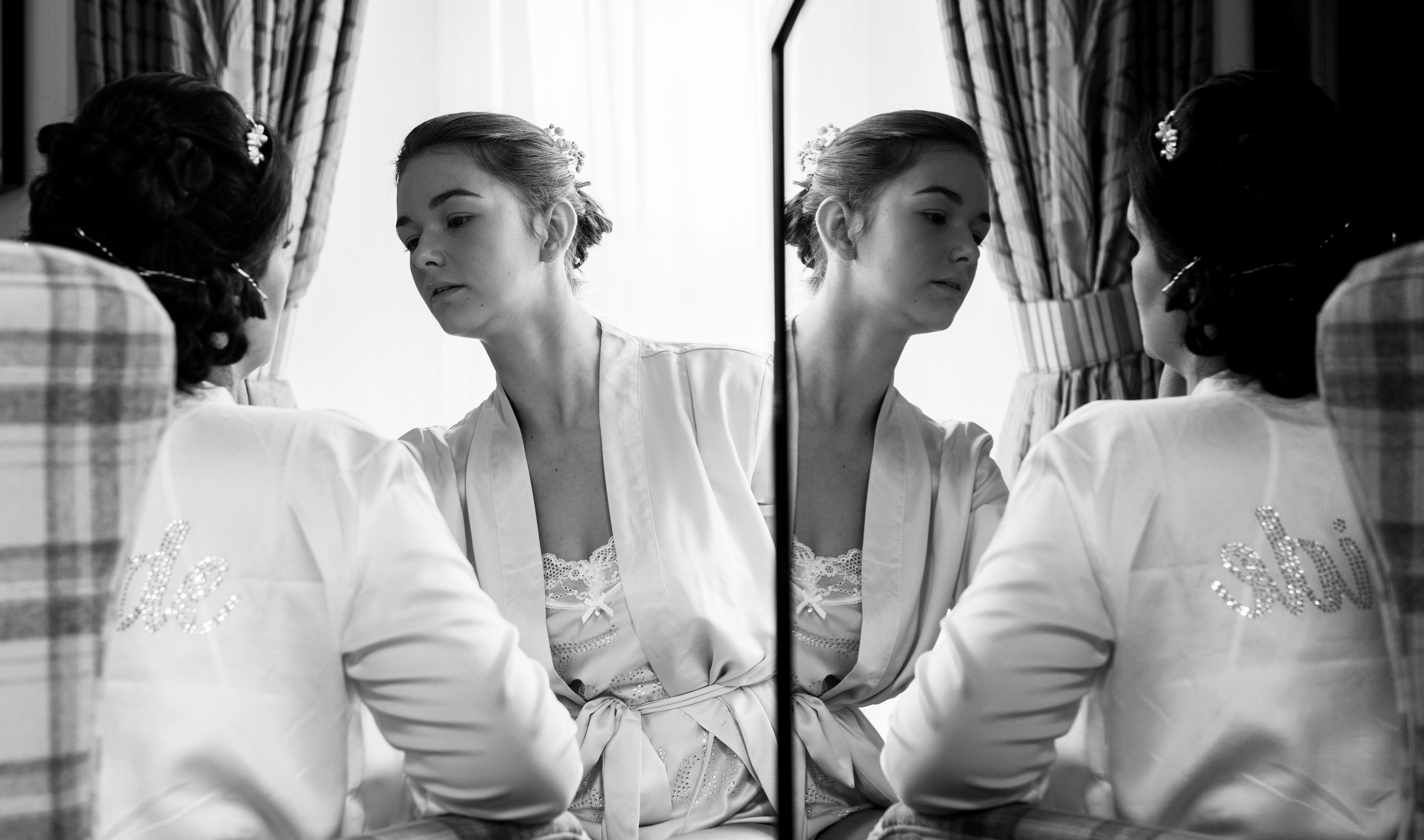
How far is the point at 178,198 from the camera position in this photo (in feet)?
3.03

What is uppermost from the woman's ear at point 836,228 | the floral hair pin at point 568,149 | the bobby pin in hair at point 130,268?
the floral hair pin at point 568,149

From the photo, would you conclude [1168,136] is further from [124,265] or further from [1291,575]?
[124,265]

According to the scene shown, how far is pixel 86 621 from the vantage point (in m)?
0.77

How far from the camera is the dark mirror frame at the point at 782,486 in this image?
97 centimetres

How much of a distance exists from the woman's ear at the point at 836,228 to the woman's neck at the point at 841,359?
34 mm

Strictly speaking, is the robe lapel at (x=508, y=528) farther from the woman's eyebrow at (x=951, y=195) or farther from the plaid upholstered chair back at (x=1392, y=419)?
the plaid upholstered chair back at (x=1392, y=419)

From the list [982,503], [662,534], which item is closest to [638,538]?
[662,534]

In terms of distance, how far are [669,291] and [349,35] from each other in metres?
0.44

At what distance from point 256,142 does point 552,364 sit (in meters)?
0.35

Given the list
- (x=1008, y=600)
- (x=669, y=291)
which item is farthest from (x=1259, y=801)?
(x=669, y=291)

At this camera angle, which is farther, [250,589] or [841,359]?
[841,359]

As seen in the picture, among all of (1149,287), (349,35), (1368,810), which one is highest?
(349,35)

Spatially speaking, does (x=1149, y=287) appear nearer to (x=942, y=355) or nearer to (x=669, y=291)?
(x=942, y=355)

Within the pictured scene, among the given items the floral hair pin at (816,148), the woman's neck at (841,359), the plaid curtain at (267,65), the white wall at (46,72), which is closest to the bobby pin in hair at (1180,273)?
the woman's neck at (841,359)
